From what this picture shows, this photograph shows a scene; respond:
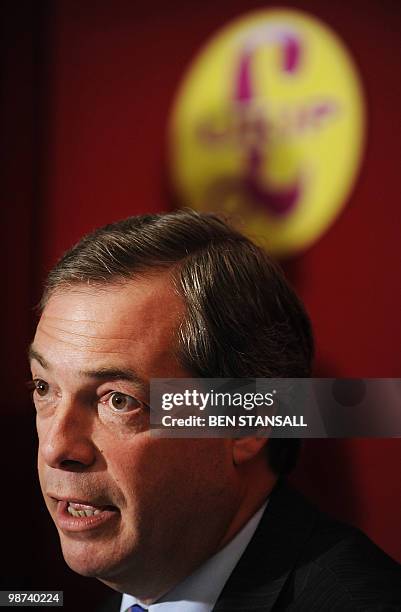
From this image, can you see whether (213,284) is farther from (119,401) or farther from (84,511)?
(84,511)

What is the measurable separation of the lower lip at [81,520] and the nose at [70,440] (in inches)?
2.5

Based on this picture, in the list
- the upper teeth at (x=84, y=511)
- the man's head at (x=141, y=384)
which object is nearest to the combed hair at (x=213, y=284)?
the man's head at (x=141, y=384)

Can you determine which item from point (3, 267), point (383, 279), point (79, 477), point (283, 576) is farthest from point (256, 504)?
point (3, 267)

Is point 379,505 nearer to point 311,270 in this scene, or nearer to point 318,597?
point 318,597

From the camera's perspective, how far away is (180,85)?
1.13 meters

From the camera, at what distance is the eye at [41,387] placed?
0.92m

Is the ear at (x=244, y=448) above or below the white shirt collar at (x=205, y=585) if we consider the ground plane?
above

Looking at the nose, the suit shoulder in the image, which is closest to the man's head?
the nose

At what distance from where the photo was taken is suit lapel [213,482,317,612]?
34.5 inches

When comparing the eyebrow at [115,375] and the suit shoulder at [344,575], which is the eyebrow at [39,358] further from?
the suit shoulder at [344,575]

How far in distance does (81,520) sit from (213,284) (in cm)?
33

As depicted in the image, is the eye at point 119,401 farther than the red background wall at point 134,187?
No

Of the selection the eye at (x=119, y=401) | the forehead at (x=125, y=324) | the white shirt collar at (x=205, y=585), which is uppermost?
the forehead at (x=125, y=324)

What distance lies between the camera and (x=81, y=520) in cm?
89
